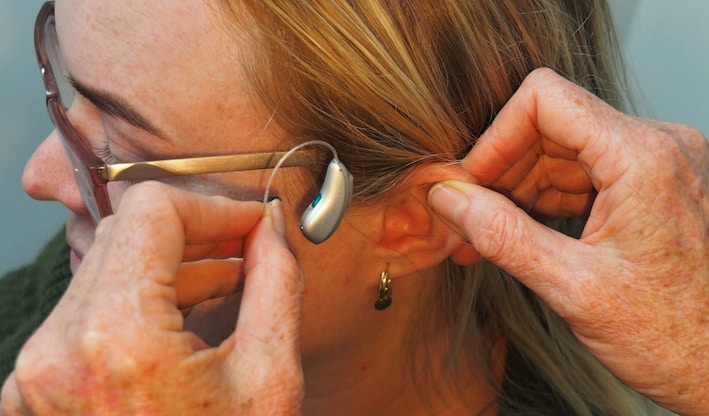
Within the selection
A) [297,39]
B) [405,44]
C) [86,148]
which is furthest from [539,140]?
[86,148]

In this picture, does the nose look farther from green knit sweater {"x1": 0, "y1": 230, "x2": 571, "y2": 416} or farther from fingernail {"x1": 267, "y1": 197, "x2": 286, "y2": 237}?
green knit sweater {"x1": 0, "y1": 230, "x2": 571, "y2": 416}

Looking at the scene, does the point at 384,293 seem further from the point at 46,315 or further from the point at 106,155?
the point at 46,315

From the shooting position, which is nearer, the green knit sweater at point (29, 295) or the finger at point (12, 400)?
the finger at point (12, 400)

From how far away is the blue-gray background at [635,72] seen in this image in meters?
1.89

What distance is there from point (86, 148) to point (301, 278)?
402 mm

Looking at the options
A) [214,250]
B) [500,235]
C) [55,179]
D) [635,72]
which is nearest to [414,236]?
[500,235]

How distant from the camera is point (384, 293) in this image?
1.24 meters

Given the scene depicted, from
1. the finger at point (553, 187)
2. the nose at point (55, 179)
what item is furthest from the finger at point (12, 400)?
the finger at point (553, 187)

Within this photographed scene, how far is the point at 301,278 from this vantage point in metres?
0.94

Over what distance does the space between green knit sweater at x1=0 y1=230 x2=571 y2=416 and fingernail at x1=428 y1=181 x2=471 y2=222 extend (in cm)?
55

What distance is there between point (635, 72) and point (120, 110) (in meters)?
1.28

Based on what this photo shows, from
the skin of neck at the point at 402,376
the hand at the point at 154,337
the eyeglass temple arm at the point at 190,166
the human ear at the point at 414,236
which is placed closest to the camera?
the hand at the point at 154,337

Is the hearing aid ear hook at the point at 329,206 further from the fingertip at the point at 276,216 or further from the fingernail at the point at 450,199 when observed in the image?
the fingernail at the point at 450,199

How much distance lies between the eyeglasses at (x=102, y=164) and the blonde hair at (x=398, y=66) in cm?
6
